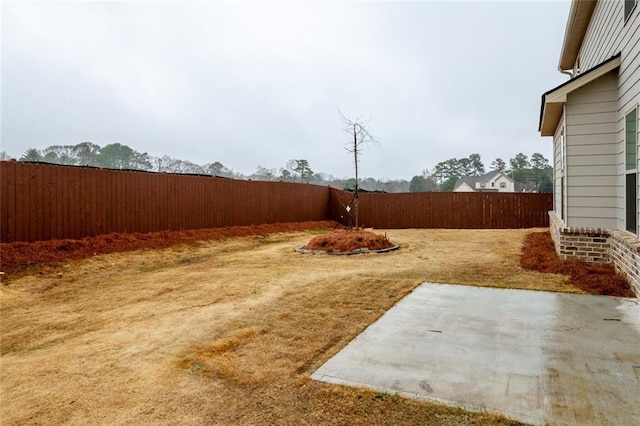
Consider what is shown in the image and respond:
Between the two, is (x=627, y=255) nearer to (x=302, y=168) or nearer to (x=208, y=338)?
(x=208, y=338)

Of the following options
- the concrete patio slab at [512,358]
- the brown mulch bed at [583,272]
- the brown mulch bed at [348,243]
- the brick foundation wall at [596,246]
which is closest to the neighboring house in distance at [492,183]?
the brown mulch bed at [348,243]

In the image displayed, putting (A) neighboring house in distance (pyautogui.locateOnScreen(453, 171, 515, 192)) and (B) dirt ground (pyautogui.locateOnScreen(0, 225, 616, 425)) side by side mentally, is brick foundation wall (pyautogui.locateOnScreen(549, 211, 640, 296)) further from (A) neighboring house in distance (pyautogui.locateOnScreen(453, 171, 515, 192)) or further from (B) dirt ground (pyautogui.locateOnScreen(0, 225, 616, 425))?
(A) neighboring house in distance (pyautogui.locateOnScreen(453, 171, 515, 192))

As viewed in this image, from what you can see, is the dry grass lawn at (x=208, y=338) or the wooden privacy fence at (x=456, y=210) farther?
the wooden privacy fence at (x=456, y=210)

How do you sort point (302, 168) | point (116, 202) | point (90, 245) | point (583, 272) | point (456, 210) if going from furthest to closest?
point (302, 168), point (456, 210), point (116, 202), point (90, 245), point (583, 272)

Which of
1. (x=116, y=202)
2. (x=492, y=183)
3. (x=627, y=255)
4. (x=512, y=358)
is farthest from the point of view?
(x=492, y=183)

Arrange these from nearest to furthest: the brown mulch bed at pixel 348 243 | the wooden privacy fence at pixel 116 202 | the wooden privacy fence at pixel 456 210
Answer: the wooden privacy fence at pixel 116 202 → the brown mulch bed at pixel 348 243 → the wooden privacy fence at pixel 456 210

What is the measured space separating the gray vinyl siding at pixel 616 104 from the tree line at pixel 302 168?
14.7 meters

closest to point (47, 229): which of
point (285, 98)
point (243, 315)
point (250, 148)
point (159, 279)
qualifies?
point (159, 279)

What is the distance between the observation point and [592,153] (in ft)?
18.9

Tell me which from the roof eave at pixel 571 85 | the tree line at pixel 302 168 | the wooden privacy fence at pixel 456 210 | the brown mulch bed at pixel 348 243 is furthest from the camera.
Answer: the tree line at pixel 302 168

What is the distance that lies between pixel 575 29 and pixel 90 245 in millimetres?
12552

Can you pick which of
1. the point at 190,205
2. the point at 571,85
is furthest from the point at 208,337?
the point at 190,205

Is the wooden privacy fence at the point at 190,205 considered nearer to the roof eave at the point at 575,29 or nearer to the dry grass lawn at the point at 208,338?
the dry grass lawn at the point at 208,338

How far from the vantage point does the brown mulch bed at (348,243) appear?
29.8 ft
